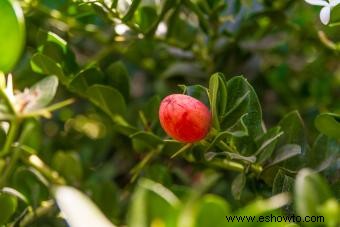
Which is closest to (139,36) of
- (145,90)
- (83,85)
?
(83,85)

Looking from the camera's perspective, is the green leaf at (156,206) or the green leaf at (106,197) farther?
the green leaf at (106,197)

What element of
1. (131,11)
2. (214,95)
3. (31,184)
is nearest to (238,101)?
(214,95)

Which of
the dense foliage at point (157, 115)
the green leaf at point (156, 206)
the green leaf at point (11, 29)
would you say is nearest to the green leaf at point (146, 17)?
the dense foliage at point (157, 115)

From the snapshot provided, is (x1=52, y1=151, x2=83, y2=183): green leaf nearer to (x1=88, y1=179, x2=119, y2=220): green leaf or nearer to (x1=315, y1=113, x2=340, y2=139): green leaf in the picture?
(x1=88, y1=179, x2=119, y2=220): green leaf

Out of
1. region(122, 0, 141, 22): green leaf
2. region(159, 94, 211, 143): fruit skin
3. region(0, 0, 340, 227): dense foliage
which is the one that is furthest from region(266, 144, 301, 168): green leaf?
region(122, 0, 141, 22): green leaf

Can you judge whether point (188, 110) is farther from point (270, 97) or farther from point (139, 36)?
point (270, 97)

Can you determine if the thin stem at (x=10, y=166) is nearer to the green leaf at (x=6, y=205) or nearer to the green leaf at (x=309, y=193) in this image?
the green leaf at (x=6, y=205)
